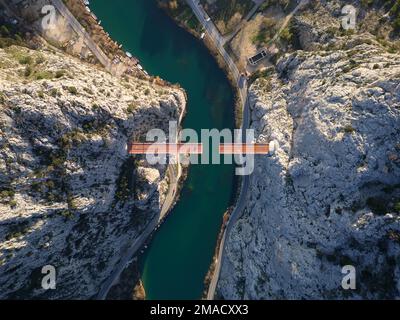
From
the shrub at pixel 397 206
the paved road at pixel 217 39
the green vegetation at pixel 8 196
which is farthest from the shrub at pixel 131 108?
the shrub at pixel 397 206

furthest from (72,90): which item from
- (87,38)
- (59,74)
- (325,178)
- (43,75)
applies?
(325,178)

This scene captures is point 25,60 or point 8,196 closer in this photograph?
point 8,196

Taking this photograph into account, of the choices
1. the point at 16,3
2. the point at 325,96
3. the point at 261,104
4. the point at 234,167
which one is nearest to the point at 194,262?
the point at 234,167

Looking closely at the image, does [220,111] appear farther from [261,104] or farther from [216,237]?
[216,237]

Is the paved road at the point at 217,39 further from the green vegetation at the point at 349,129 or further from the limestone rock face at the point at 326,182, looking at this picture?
the green vegetation at the point at 349,129

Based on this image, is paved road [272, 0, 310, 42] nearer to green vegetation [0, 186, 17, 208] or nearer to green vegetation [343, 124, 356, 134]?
green vegetation [343, 124, 356, 134]

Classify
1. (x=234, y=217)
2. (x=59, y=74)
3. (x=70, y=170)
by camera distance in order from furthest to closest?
(x=234, y=217) → (x=59, y=74) → (x=70, y=170)

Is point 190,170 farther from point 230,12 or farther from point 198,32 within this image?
point 230,12
